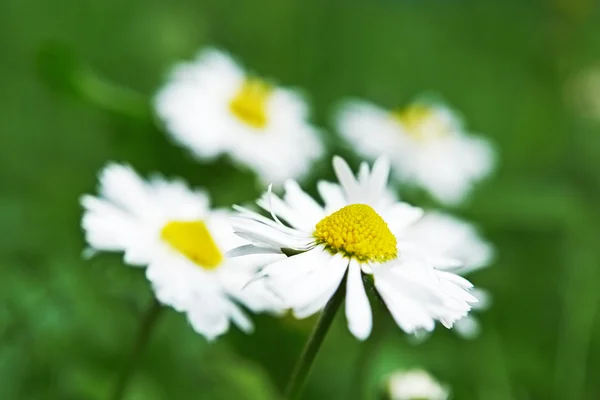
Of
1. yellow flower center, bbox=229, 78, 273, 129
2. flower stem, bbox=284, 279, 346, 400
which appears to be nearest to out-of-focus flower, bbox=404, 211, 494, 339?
flower stem, bbox=284, 279, 346, 400

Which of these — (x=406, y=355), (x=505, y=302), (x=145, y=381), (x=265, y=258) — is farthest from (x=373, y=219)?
(x=505, y=302)

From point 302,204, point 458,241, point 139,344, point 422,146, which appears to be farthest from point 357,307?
point 422,146

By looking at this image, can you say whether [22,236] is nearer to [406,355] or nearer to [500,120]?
[406,355]

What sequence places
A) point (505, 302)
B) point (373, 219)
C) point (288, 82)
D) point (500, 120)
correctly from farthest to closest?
point (500, 120), point (288, 82), point (505, 302), point (373, 219)

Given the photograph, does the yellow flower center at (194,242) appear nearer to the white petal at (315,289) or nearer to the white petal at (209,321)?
the white petal at (209,321)

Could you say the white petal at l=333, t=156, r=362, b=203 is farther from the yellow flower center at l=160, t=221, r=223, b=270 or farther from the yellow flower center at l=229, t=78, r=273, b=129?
the yellow flower center at l=229, t=78, r=273, b=129

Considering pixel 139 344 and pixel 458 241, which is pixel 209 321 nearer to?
pixel 139 344

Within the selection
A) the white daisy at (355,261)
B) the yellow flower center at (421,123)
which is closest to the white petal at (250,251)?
the white daisy at (355,261)
